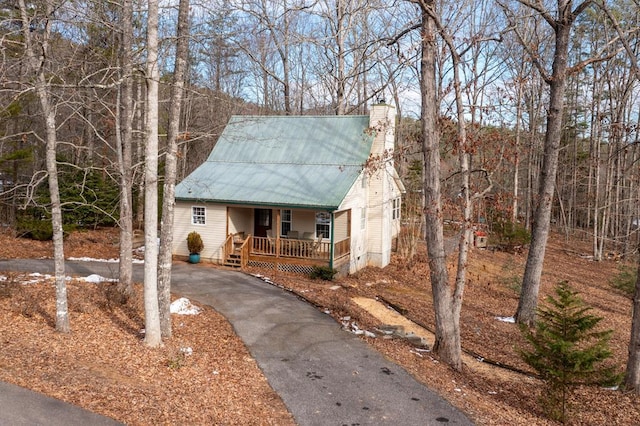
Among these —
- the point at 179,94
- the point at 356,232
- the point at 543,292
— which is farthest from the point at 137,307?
the point at 543,292

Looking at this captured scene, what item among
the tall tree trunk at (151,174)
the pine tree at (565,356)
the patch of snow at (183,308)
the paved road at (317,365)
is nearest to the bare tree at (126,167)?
the patch of snow at (183,308)

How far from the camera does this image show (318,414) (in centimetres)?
731

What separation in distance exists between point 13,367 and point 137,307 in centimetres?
456

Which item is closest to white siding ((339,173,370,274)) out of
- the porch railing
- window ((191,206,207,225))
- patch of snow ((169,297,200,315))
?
the porch railing

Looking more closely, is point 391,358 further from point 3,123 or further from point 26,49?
point 3,123

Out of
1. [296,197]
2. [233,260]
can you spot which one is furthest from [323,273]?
[233,260]

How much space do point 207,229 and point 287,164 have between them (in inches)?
170

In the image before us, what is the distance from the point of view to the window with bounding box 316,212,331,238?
2039cm

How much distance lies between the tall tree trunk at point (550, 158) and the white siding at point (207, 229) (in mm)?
11022

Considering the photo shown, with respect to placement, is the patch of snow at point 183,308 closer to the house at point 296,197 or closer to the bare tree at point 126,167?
the bare tree at point 126,167

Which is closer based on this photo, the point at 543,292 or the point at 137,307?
the point at 137,307

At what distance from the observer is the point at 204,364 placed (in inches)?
351

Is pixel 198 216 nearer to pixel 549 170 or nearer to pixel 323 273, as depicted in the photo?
pixel 323 273

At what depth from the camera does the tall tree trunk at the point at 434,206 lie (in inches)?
385
